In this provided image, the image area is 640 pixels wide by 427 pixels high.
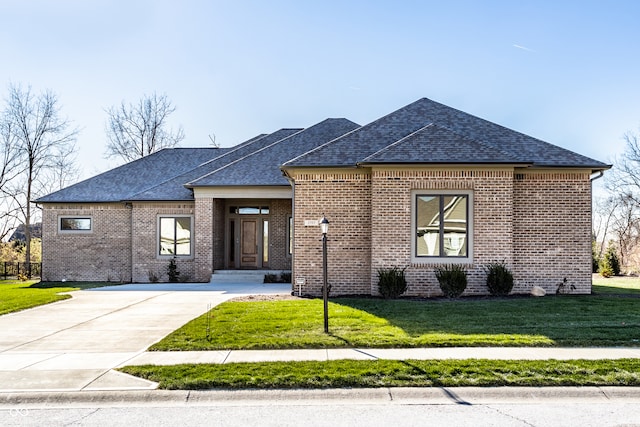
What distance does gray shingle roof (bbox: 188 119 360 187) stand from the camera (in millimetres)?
20172

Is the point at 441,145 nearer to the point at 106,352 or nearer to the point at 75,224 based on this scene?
the point at 106,352

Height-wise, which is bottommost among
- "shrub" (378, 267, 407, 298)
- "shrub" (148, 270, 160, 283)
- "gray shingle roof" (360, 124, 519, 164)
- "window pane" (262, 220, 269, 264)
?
"shrub" (148, 270, 160, 283)

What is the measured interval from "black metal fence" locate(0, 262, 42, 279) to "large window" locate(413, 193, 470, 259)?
24823mm

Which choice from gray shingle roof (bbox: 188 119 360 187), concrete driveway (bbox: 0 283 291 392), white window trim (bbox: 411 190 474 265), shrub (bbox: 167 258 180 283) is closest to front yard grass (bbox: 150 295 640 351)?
concrete driveway (bbox: 0 283 291 392)

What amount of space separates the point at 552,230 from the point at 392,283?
530 centimetres

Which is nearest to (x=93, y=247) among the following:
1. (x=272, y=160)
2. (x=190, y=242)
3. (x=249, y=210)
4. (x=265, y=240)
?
(x=190, y=242)

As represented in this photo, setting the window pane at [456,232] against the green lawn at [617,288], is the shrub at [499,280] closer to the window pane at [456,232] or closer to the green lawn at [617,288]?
the window pane at [456,232]

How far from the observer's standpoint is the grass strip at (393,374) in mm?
5969

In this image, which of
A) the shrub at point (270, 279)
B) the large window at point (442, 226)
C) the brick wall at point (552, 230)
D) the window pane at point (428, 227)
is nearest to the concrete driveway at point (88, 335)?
the shrub at point (270, 279)

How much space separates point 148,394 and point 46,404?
1227mm

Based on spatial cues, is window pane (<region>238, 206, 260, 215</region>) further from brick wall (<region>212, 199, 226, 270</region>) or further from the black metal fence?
the black metal fence

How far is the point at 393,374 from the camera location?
20.6 ft

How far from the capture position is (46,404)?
18.7 feet

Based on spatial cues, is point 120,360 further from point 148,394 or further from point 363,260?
point 363,260
